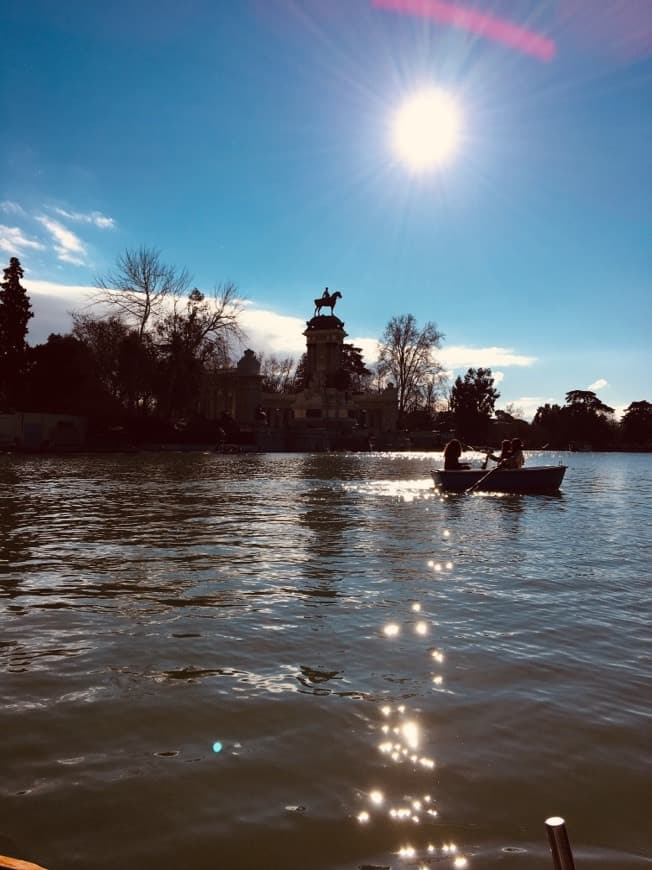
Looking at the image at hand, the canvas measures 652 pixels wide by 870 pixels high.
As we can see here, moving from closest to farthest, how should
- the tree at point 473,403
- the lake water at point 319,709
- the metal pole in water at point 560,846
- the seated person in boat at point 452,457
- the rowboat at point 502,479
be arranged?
the metal pole in water at point 560,846 < the lake water at point 319,709 < the rowboat at point 502,479 < the seated person in boat at point 452,457 < the tree at point 473,403

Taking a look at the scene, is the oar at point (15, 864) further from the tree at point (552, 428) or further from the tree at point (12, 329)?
the tree at point (552, 428)

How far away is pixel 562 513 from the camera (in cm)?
1551

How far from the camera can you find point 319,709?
3.71 metres

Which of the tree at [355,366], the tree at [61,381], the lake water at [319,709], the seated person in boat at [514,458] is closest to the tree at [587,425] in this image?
the tree at [355,366]

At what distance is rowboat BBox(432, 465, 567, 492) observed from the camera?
19.9 metres

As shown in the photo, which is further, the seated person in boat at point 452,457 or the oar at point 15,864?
the seated person in boat at point 452,457

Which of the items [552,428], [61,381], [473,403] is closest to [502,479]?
[61,381]

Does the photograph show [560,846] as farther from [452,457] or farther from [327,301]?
[327,301]

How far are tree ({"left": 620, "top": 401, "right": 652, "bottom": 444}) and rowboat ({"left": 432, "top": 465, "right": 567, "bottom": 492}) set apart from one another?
9619 centimetres

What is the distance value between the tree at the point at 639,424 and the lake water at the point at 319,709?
356 feet

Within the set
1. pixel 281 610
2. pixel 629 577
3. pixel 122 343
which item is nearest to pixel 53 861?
pixel 281 610

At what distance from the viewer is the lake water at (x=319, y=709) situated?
252cm

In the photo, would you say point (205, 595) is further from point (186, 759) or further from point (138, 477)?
point (138, 477)

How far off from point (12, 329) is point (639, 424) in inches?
3675
